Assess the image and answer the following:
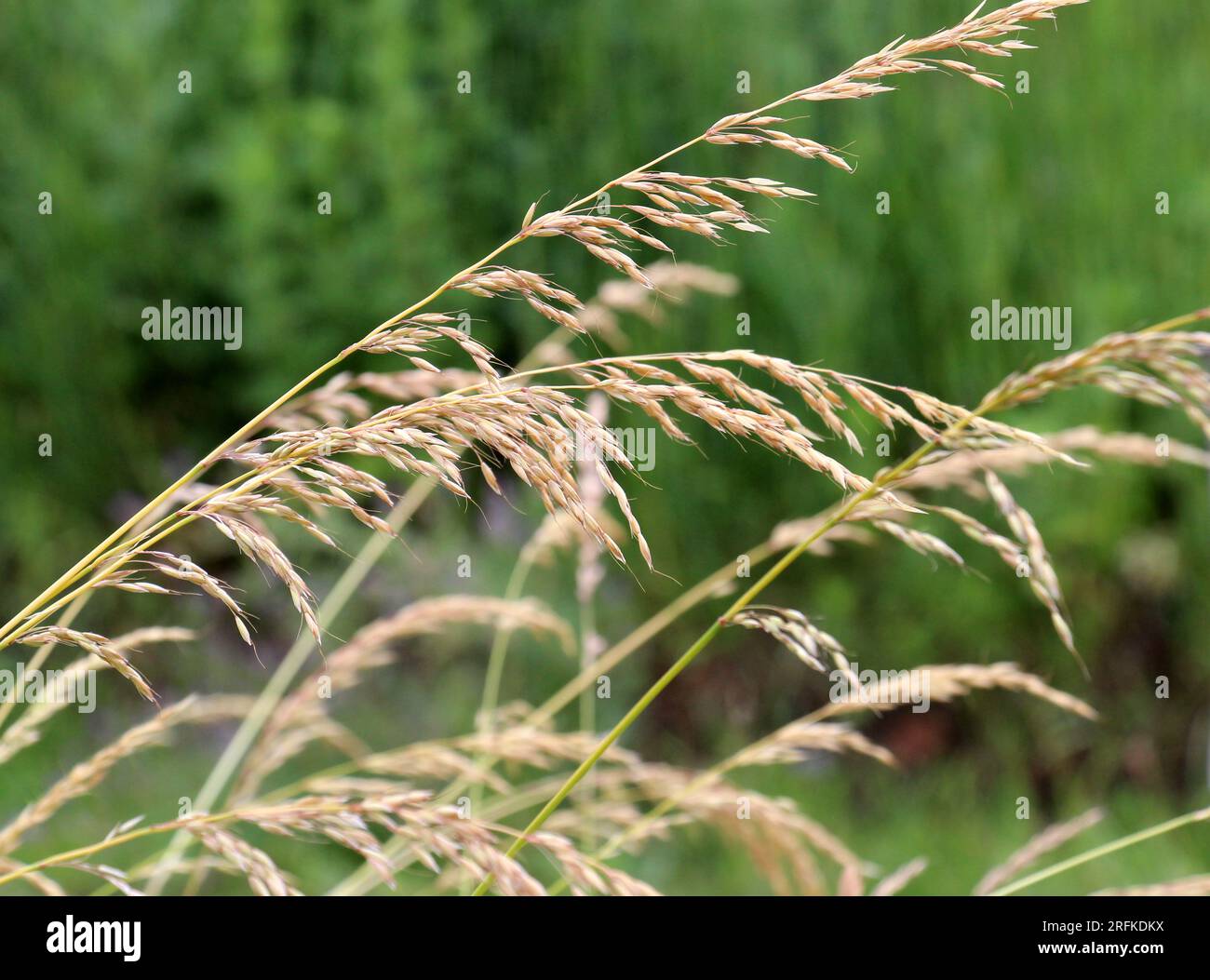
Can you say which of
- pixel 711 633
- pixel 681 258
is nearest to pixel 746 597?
pixel 711 633

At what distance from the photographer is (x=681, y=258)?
3.86 m

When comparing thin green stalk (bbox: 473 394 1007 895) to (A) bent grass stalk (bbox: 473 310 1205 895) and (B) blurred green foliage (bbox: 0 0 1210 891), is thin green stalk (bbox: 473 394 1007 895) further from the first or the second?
(B) blurred green foliage (bbox: 0 0 1210 891)

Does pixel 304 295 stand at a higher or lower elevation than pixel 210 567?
higher

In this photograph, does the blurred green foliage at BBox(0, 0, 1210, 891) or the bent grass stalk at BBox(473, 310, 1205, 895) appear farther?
the blurred green foliage at BBox(0, 0, 1210, 891)

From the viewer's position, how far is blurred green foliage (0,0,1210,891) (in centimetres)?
360

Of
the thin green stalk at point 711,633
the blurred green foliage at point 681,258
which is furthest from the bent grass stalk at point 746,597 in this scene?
the blurred green foliage at point 681,258

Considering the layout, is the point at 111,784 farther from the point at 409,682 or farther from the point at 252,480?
the point at 252,480

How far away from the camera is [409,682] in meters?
3.54

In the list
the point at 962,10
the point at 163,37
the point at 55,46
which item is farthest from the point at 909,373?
the point at 55,46

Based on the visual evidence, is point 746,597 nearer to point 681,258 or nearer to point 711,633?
point 711,633

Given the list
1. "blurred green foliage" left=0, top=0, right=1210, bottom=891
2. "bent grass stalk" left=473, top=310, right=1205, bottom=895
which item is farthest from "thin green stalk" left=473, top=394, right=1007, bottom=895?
"blurred green foliage" left=0, top=0, right=1210, bottom=891

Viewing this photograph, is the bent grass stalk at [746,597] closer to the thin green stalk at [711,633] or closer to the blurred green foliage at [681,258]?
the thin green stalk at [711,633]

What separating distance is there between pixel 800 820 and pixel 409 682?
7.18ft

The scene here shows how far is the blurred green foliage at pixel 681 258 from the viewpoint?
11.8 ft
